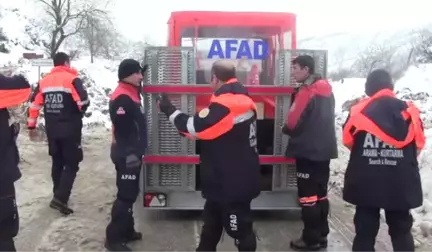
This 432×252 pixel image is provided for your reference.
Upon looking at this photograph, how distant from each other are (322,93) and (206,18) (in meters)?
2.41

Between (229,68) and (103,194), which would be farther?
(103,194)

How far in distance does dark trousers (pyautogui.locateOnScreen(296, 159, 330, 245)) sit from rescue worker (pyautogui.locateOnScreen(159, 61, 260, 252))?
0.91 meters

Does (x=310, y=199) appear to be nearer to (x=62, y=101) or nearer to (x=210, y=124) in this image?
(x=210, y=124)

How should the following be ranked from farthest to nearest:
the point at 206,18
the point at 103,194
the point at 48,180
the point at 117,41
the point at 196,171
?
the point at 117,41 → the point at 48,180 → the point at 103,194 → the point at 206,18 → the point at 196,171

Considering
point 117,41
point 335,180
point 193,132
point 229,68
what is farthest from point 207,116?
point 117,41

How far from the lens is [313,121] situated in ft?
16.0

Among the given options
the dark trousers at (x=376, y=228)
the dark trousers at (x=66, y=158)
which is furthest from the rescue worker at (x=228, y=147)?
the dark trousers at (x=66, y=158)

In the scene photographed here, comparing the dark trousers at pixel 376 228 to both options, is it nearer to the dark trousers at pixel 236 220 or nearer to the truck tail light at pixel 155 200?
the dark trousers at pixel 236 220

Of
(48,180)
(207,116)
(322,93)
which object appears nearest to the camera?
(207,116)

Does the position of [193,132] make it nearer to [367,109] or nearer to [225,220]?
[225,220]

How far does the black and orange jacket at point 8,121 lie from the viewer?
3.84m

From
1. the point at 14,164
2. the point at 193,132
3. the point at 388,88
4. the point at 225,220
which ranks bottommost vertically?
the point at 225,220

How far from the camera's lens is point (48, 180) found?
798 cm

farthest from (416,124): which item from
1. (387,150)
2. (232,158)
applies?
(232,158)
